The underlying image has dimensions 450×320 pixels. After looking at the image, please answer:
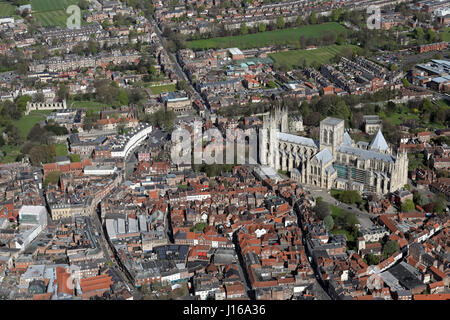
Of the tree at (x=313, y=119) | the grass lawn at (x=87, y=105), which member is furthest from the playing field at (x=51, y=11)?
the tree at (x=313, y=119)

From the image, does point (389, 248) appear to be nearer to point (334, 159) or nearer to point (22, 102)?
point (334, 159)

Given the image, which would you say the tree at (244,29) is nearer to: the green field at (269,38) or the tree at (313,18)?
the green field at (269,38)

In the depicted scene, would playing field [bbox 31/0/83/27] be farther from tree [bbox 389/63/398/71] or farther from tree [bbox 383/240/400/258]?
tree [bbox 383/240/400/258]

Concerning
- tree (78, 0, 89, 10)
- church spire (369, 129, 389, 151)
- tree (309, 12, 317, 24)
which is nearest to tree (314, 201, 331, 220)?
church spire (369, 129, 389, 151)

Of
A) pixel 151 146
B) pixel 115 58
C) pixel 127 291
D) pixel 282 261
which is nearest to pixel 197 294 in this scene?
pixel 127 291

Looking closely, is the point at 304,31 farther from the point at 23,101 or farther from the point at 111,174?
the point at 111,174

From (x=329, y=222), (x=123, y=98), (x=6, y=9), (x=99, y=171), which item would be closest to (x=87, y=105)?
(x=123, y=98)

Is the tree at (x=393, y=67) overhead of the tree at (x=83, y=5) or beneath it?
beneath
